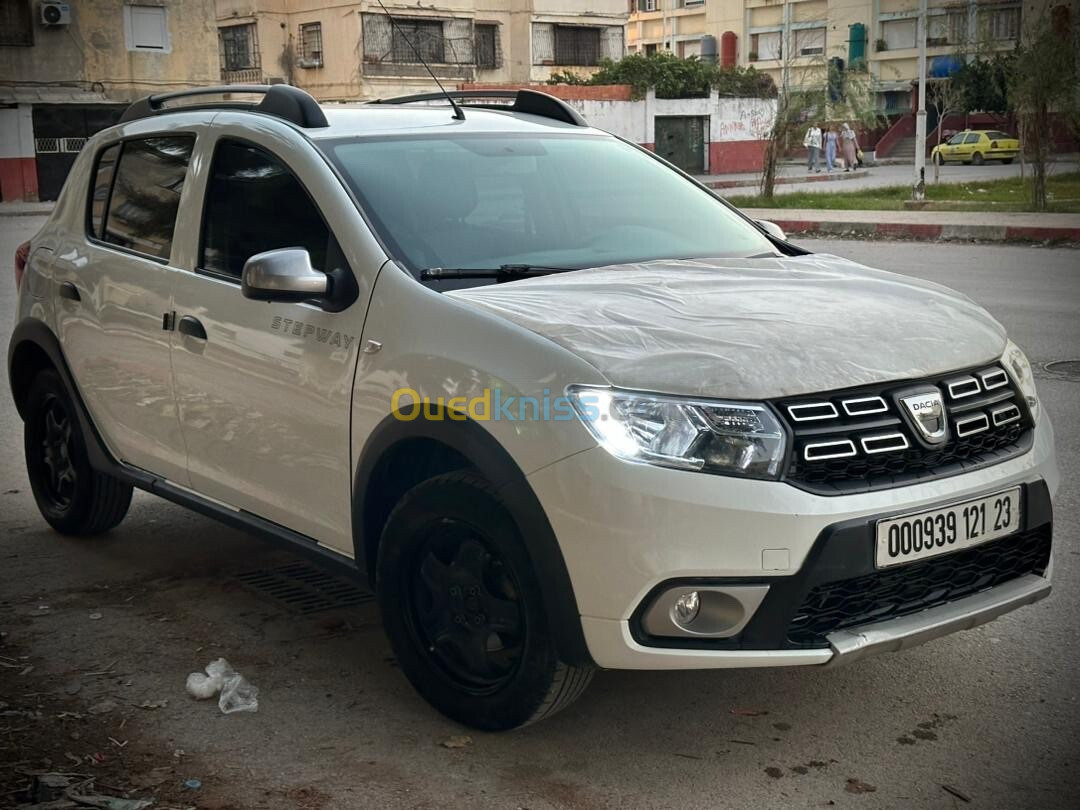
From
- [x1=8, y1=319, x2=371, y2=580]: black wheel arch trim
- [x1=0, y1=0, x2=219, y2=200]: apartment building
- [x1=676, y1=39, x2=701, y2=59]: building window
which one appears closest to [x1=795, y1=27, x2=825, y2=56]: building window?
[x1=676, y1=39, x2=701, y2=59]: building window

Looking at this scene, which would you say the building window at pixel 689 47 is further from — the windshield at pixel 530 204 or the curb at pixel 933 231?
the windshield at pixel 530 204

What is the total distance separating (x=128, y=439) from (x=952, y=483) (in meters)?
3.06

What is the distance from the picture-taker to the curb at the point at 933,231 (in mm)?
18750

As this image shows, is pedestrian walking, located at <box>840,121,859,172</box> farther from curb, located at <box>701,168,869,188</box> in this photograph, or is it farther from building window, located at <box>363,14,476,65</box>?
building window, located at <box>363,14,476,65</box>

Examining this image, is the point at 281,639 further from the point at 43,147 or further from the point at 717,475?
the point at 43,147

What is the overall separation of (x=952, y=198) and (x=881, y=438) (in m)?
27.3

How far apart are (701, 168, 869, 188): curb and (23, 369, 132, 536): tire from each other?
105 feet

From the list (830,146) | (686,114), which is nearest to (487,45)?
(686,114)

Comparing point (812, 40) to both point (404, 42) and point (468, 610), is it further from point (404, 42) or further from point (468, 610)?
point (468, 610)

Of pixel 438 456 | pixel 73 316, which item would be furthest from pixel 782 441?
pixel 73 316

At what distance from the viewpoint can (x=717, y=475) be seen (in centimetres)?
313

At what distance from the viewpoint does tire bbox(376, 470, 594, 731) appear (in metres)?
3.39

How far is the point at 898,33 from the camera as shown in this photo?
2405 inches

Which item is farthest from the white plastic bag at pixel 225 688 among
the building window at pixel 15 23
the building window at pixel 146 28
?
the building window at pixel 146 28
